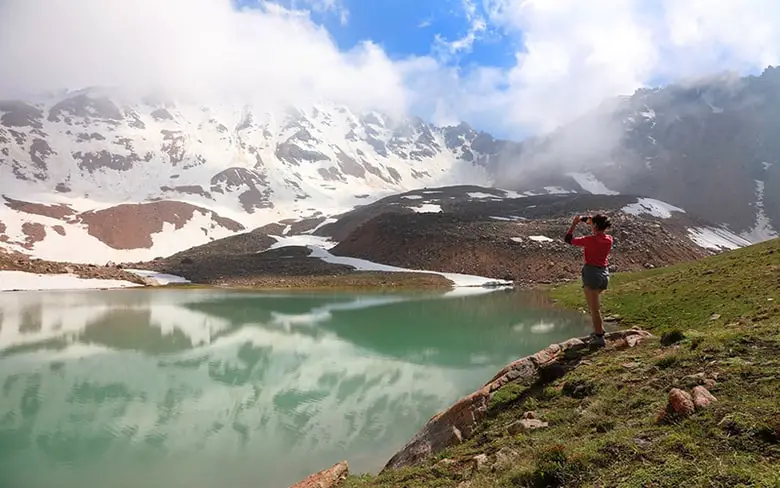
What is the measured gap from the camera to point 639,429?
21.0 ft

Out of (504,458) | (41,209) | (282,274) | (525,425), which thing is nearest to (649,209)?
(282,274)

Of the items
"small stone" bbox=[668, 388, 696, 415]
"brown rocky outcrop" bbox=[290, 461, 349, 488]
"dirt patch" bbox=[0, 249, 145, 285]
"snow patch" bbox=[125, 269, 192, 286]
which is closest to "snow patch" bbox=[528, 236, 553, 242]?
"snow patch" bbox=[125, 269, 192, 286]

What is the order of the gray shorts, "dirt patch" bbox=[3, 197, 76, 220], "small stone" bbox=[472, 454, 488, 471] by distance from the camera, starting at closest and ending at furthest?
"small stone" bbox=[472, 454, 488, 471] → the gray shorts → "dirt patch" bbox=[3, 197, 76, 220]

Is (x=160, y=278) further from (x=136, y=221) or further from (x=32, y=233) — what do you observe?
(x=136, y=221)

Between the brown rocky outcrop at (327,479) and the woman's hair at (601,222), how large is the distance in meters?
7.25

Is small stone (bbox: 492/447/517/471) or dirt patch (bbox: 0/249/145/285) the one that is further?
dirt patch (bbox: 0/249/145/285)

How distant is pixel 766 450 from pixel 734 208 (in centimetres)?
23389

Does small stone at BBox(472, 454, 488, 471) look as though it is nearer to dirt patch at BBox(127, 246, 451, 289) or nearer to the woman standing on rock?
the woman standing on rock

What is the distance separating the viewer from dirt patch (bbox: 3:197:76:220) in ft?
503

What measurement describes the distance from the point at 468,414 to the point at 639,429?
3959 millimetres

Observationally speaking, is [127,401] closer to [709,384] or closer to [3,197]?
[709,384]

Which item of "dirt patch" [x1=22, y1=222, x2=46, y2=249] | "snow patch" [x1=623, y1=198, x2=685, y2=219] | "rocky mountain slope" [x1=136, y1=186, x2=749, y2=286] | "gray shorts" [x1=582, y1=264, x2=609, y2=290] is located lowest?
"gray shorts" [x1=582, y1=264, x2=609, y2=290]

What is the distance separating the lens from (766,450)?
502 centimetres

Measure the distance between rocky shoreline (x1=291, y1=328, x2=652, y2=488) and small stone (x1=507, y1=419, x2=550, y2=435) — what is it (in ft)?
0.07
